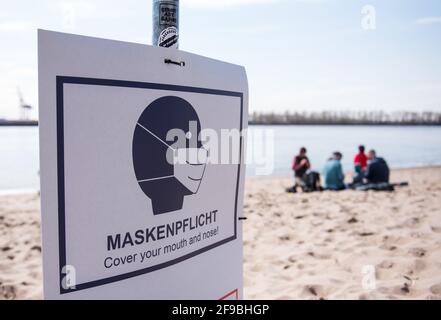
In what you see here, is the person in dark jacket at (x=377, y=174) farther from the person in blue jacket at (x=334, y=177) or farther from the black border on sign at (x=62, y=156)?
the black border on sign at (x=62, y=156)

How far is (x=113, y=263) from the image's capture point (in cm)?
130

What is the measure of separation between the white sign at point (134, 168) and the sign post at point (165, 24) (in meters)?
0.13

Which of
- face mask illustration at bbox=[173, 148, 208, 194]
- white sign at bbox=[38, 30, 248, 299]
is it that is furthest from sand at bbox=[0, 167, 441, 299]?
face mask illustration at bbox=[173, 148, 208, 194]

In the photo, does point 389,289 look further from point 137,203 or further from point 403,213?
point 403,213

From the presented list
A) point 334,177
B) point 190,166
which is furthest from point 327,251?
point 334,177

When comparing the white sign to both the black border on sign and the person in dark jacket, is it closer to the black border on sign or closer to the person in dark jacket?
the black border on sign

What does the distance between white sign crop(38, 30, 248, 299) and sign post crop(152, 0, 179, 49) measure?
5.0 inches

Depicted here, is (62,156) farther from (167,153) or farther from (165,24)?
(165,24)

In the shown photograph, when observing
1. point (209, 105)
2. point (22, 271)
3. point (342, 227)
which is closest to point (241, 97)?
point (209, 105)

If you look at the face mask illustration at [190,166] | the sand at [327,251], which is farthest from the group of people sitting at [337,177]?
the face mask illustration at [190,166]

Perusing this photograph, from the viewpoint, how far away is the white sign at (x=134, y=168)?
1.16 meters

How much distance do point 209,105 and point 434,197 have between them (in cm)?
701

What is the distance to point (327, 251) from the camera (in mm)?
4062
